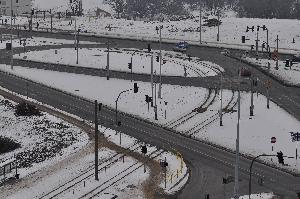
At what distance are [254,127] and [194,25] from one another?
301 feet

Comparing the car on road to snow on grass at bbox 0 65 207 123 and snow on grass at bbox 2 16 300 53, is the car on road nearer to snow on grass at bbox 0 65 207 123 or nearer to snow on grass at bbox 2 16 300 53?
snow on grass at bbox 2 16 300 53

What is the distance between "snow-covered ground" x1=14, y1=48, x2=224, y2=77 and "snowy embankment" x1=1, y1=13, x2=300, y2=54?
22.7 m

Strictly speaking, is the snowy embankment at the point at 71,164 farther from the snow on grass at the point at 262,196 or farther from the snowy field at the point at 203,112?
the snowy field at the point at 203,112

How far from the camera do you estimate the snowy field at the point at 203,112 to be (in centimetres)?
7150

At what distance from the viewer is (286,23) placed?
155 metres

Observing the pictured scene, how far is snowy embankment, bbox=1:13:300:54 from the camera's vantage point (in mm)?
143988

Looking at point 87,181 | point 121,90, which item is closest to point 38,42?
point 121,90

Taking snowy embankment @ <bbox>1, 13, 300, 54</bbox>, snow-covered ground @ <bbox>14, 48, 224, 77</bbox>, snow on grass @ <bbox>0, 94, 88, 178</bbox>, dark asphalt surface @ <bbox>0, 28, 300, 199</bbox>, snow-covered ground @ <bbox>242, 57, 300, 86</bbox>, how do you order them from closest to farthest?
dark asphalt surface @ <bbox>0, 28, 300, 199</bbox>
snow on grass @ <bbox>0, 94, 88, 178</bbox>
snow-covered ground @ <bbox>242, 57, 300, 86</bbox>
snow-covered ground @ <bbox>14, 48, 224, 77</bbox>
snowy embankment @ <bbox>1, 13, 300, 54</bbox>

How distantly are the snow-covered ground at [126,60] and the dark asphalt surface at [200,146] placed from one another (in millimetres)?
5803

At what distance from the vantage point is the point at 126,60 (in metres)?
117

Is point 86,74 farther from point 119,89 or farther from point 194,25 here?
point 194,25

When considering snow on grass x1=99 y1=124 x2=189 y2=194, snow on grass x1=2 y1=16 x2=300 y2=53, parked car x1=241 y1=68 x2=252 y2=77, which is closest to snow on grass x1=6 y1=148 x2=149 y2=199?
snow on grass x1=99 y1=124 x2=189 y2=194

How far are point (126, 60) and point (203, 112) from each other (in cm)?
3776

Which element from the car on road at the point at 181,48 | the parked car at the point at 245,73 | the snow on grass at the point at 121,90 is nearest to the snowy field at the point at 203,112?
the snow on grass at the point at 121,90
